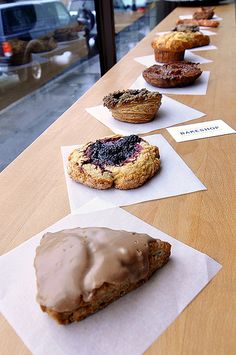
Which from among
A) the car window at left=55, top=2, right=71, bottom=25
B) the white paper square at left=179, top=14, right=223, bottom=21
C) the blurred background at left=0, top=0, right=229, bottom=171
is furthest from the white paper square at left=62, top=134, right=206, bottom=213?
the white paper square at left=179, top=14, right=223, bottom=21

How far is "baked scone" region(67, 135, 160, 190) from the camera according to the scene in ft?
1.97

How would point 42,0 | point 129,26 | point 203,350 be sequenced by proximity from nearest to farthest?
1. point 203,350
2. point 42,0
3. point 129,26

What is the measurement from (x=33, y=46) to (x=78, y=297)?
1.32 meters

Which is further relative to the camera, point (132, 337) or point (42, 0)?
point (42, 0)

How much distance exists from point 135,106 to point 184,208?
1.15 ft

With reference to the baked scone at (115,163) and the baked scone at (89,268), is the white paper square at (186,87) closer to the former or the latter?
the baked scone at (115,163)

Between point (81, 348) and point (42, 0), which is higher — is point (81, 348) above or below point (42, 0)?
below

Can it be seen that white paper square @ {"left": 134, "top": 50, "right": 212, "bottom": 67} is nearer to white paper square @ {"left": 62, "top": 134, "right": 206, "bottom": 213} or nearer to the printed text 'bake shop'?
the printed text 'bake shop'

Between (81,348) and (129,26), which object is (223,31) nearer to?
(129,26)

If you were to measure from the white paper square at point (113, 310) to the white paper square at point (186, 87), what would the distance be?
641 millimetres

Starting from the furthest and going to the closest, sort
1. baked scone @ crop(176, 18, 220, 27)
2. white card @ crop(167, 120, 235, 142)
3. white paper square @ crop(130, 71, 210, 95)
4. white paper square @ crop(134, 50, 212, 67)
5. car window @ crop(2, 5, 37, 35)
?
1. baked scone @ crop(176, 18, 220, 27)
2. white paper square @ crop(134, 50, 212, 67)
3. car window @ crop(2, 5, 37, 35)
4. white paper square @ crop(130, 71, 210, 95)
5. white card @ crop(167, 120, 235, 142)

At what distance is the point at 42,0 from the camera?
54.9 inches

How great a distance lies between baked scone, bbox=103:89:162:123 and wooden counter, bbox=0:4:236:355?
0.06m

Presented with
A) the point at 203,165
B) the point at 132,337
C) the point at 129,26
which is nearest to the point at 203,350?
the point at 132,337
